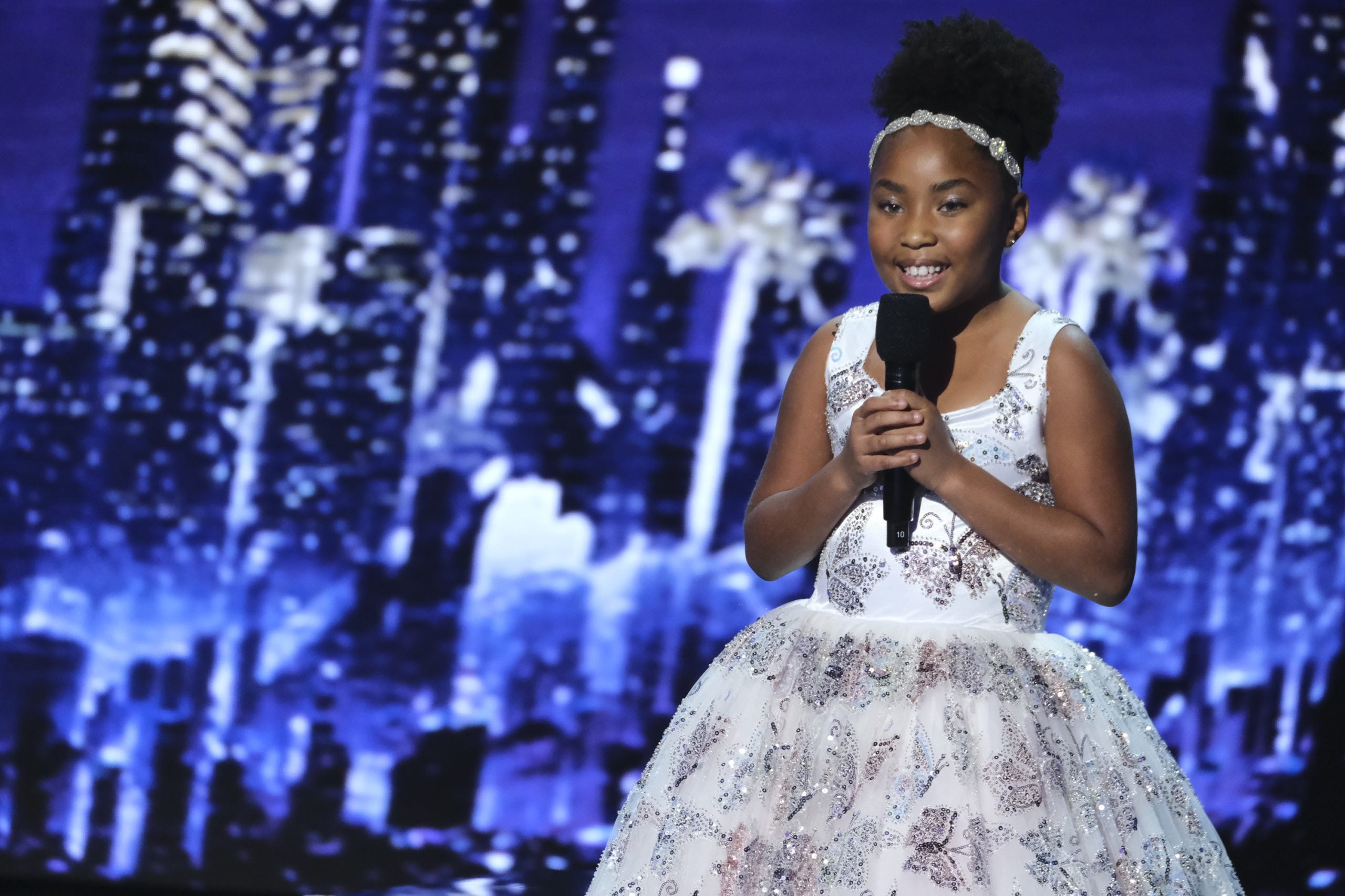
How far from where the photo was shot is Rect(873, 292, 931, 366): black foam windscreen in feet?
3.62

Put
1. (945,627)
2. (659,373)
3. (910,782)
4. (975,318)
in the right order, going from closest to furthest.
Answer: (910,782) → (945,627) → (975,318) → (659,373)

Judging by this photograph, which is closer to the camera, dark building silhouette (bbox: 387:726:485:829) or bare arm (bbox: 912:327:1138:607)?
bare arm (bbox: 912:327:1138:607)

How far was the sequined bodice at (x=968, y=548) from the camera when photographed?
47.3 inches

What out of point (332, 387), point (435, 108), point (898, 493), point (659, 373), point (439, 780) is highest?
point (435, 108)

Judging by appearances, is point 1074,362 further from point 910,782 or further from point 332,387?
point 332,387

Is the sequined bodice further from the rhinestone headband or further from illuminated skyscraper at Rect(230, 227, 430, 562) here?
illuminated skyscraper at Rect(230, 227, 430, 562)

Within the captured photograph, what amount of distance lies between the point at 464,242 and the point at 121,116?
35.2 inches

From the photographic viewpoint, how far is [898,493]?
43.9 inches

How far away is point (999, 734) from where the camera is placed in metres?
1.07

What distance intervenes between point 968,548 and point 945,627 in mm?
82

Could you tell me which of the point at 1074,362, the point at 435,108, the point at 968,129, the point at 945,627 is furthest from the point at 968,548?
the point at 435,108

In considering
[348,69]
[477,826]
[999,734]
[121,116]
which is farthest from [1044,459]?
[121,116]

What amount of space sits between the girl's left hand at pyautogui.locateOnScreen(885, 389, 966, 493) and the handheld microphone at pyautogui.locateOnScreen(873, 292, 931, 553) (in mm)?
16

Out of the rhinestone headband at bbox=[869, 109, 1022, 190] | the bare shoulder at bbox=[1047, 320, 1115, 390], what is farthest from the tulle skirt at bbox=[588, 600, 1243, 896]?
the rhinestone headband at bbox=[869, 109, 1022, 190]
